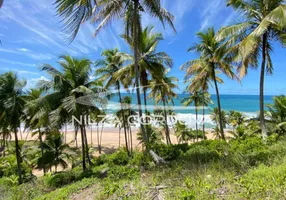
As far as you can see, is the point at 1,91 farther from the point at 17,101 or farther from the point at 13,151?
the point at 13,151

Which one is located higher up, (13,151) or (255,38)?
(255,38)

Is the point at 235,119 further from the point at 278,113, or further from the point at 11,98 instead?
the point at 11,98

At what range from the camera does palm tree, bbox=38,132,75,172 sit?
1388 cm

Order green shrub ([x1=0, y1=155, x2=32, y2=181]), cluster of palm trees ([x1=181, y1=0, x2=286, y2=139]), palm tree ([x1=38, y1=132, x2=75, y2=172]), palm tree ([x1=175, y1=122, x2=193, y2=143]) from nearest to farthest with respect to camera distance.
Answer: cluster of palm trees ([x1=181, y1=0, x2=286, y2=139]) < green shrub ([x1=0, y1=155, x2=32, y2=181]) < palm tree ([x1=38, y1=132, x2=75, y2=172]) < palm tree ([x1=175, y1=122, x2=193, y2=143])

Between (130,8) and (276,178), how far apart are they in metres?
6.97

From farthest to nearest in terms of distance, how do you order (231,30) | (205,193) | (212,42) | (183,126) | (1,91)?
(183,126)
(212,42)
(1,91)
(231,30)
(205,193)

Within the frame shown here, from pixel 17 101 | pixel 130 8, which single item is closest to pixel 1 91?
pixel 17 101

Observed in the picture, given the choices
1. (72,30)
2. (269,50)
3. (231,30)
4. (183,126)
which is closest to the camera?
(72,30)

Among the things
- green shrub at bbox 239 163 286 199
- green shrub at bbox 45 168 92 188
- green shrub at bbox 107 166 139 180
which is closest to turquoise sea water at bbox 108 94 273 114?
green shrub at bbox 45 168 92 188

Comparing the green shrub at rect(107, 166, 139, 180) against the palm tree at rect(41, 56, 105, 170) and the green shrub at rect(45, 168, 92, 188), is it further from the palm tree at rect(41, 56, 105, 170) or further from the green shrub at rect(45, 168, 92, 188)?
the palm tree at rect(41, 56, 105, 170)

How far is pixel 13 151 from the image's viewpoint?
701 inches

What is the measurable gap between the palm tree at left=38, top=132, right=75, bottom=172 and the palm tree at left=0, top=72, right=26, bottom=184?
4019mm

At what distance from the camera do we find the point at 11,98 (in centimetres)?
991

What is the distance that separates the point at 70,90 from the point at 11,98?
3.21 metres
